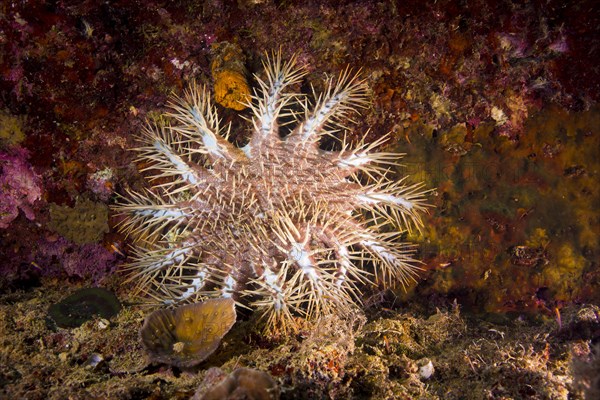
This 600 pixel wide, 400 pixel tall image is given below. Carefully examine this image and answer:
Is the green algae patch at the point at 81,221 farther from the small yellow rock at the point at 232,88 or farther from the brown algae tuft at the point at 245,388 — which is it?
the brown algae tuft at the point at 245,388

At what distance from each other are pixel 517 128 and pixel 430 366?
268 centimetres

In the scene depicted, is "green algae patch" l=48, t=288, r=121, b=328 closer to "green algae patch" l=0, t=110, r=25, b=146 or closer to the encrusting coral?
the encrusting coral

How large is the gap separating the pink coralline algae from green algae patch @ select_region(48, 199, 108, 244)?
0.21 metres

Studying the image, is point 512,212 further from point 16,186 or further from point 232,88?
point 16,186

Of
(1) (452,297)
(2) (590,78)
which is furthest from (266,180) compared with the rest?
(2) (590,78)

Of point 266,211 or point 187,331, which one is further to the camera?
point 266,211

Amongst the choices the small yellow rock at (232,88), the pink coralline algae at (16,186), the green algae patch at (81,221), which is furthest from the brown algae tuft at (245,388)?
the pink coralline algae at (16,186)

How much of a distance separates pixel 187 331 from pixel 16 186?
2.29 metres

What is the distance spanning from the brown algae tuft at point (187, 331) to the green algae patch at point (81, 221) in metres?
1.56

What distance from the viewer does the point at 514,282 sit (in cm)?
412

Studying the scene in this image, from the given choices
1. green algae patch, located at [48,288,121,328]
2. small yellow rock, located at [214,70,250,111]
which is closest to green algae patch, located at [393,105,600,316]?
small yellow rock, located at [214,70,250,111]

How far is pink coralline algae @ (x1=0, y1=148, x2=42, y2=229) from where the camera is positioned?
337cm

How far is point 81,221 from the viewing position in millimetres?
3730

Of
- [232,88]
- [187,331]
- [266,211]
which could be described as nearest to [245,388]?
[187,331]
